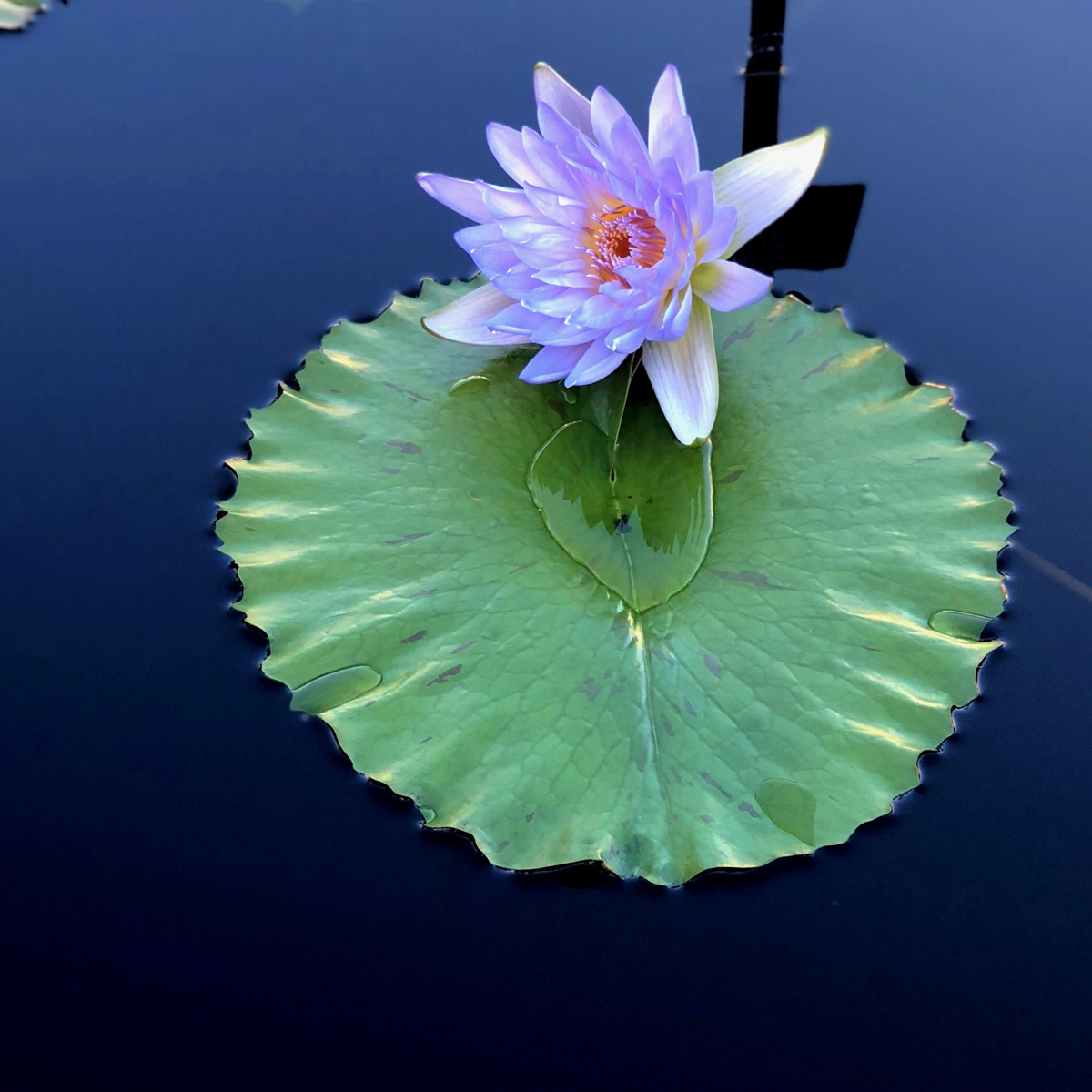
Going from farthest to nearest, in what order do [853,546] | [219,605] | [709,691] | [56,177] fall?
[56,177], [219,605], [853,546], [709,691]

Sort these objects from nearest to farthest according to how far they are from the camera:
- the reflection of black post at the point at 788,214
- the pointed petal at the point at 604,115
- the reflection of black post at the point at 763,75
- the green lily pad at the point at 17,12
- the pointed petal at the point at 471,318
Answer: the pointed petal at the point at 604,115
the pointed petal at the point at 471,318
the reflection of black post at the point at 788,214
the reflection of black post at the point at 763,75
the green lily pad at the point at 17,12

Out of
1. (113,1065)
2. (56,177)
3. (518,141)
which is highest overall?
(56,177)

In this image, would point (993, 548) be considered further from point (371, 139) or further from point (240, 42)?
point (240, 42)

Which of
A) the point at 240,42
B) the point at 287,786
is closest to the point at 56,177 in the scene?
the point at 240,42

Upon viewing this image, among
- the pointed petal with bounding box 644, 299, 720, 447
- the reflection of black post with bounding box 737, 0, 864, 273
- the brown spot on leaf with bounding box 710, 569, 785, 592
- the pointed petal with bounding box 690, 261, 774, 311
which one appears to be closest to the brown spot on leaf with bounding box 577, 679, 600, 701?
the brown spot on leaf with bounding box 710, 569, 785, 592

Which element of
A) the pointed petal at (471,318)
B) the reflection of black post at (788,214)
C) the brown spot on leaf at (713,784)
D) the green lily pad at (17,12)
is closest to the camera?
the brown spot on leaf at (713,784)

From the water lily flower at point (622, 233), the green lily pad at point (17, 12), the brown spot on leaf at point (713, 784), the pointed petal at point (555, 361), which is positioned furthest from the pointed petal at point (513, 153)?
the green lily pad at point (17, 12)

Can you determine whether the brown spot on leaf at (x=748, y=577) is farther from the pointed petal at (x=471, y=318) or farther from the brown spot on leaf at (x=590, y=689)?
the pointed petal at (x=471, y=318)
